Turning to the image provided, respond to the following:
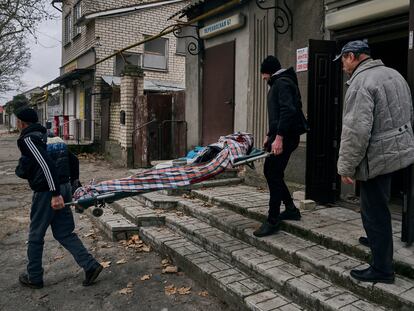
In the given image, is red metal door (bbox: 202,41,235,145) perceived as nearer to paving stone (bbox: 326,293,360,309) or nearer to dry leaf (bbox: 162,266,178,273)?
dry leaf (bbox: 162,266,178,273)

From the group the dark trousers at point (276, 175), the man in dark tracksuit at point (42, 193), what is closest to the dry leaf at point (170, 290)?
the man in dark tracksuit at point (42, 193)

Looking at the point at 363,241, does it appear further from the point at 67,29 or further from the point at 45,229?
the point at 67,29

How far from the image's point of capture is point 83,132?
17.4 m

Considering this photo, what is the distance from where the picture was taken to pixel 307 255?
373cm

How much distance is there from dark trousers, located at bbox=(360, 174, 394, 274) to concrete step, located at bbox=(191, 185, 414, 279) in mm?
304

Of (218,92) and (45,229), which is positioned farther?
(218,92)

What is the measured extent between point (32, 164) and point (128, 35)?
13.5m

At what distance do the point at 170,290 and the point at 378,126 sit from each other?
2544mm

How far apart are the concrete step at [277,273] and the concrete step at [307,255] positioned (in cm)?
5

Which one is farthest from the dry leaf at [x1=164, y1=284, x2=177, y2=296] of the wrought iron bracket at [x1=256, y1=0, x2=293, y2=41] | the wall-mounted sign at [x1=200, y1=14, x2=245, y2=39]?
the wall-mounted sign at [x1=200, y1=14, x2=245, y2=39]

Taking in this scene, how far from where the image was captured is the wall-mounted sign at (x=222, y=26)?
24.2ft

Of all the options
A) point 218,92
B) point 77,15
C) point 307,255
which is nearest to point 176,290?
point 307,255

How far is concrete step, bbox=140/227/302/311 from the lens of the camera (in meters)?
3.32

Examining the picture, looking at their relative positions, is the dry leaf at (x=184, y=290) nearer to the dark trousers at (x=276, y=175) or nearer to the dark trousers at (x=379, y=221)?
the dark trousers at (x=276, y=175)
